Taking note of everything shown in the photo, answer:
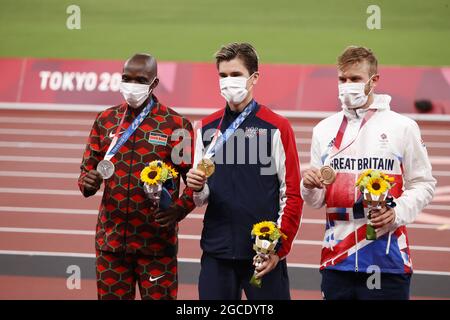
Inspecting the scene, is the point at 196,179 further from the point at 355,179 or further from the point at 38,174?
the point at 38,174

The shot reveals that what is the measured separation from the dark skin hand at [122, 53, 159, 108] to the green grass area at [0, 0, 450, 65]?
6.66 ft

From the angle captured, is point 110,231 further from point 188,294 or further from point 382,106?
point 188,294

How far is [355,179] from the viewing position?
343cm

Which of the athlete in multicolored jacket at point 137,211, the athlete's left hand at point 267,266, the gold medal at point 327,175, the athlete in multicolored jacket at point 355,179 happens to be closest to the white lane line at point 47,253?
the athlete in multicolored jacket at point 137,211

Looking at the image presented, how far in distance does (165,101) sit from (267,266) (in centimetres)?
260

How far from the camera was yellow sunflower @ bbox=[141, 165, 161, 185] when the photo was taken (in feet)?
11.4

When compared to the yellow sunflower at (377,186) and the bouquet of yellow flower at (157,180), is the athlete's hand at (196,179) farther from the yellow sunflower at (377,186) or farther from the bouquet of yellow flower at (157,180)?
the yellow sunflower at (377,186)

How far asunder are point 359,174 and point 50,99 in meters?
3.10

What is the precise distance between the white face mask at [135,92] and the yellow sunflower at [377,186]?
1.16 meters

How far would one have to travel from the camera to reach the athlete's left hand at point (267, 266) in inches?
133

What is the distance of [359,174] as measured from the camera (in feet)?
11.2
